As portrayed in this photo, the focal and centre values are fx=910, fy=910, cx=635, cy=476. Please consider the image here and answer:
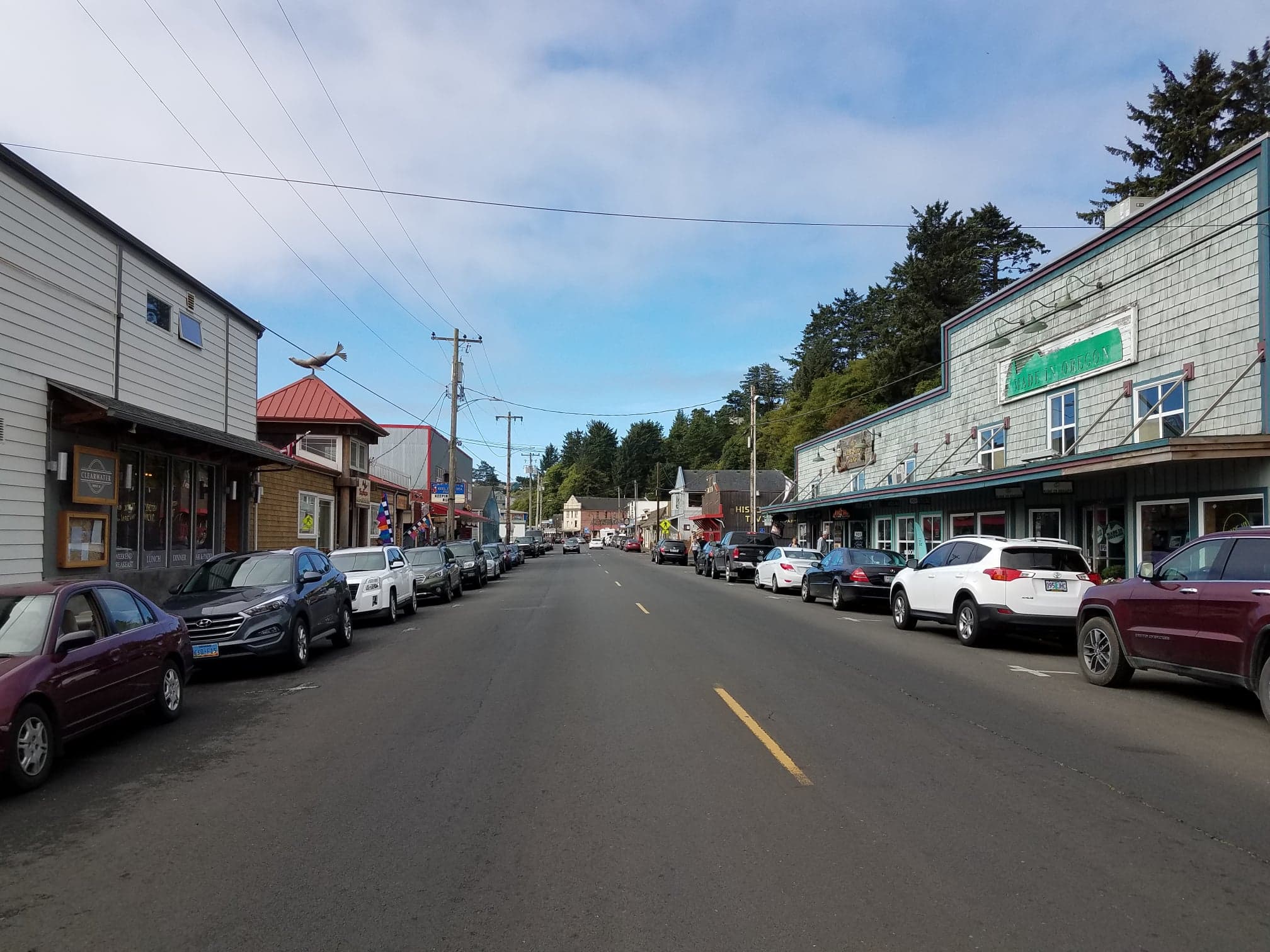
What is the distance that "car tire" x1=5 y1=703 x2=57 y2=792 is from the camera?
6098 millimetres

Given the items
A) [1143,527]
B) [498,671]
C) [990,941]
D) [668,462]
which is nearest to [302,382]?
[498,671]

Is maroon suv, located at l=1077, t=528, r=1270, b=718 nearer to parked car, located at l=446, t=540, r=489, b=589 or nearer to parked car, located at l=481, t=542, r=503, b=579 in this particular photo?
parked car, located at l=446, t=540, r=489, b=589

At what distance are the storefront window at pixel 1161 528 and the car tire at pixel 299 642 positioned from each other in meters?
14.3

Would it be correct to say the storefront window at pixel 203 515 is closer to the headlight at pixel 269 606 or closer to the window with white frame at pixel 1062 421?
the headlight at pixel 269 606

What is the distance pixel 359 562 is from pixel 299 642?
7193 millimetres

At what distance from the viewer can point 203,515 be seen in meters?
19.7

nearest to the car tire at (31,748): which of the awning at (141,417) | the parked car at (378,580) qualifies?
the awning at (141,417)

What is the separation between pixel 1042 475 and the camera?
18484 mm

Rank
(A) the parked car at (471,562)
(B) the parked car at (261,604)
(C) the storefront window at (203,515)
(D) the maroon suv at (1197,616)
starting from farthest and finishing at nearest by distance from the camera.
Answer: (A) the parked car at (471,562) → (C) the storefront window at (203,515) → (B) the parked car at (261,604) → (D) the maroon suv at (1197,616)

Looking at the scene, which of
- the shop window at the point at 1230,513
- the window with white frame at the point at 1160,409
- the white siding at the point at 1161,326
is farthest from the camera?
the window with white frame at the point at 1160,409

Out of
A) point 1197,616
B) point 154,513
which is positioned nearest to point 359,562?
point 154,513

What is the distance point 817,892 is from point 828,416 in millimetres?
68638

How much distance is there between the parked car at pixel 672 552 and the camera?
180 ft

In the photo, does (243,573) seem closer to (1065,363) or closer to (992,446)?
(1065,363)
